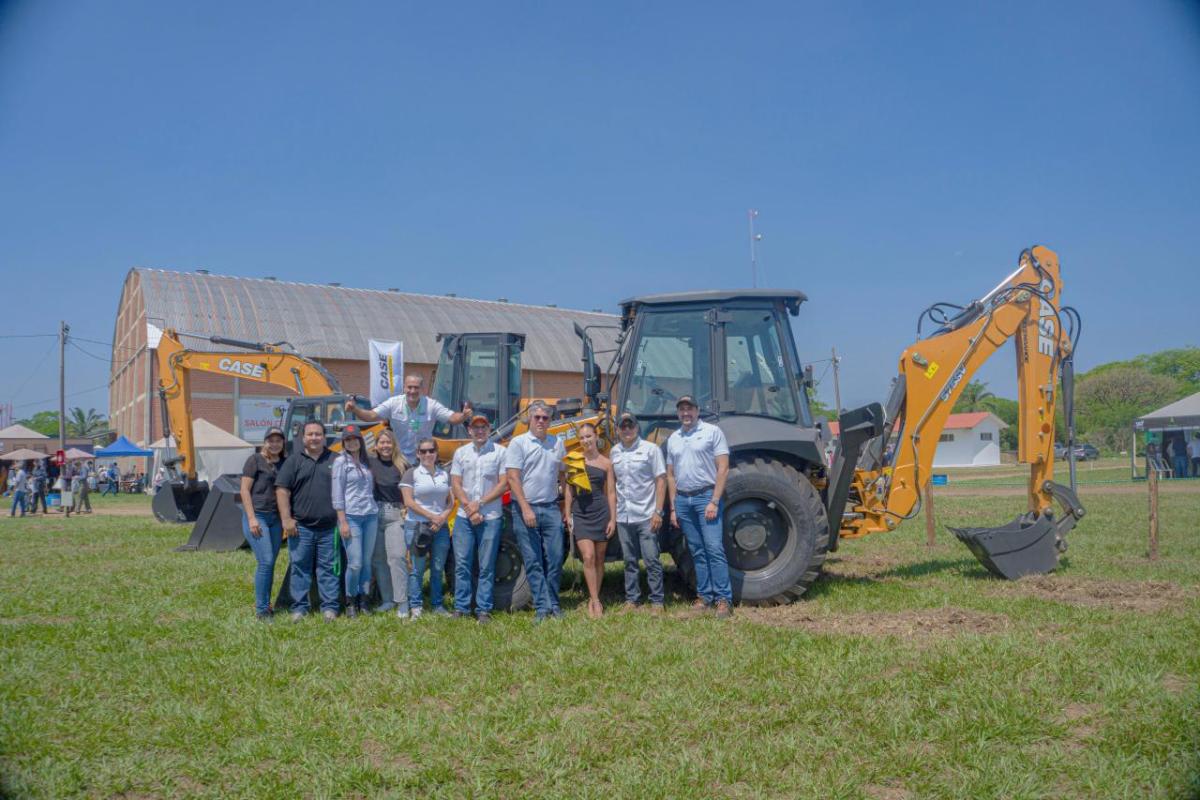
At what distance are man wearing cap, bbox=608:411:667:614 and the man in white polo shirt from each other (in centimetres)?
56

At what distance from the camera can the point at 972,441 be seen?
203ft

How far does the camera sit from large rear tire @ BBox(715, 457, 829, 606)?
25.7 ft

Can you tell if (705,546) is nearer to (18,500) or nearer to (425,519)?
(425,519)

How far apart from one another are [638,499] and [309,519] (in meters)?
2.89

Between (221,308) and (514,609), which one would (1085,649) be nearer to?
(514,609)

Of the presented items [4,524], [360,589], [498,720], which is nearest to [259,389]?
[4,524]

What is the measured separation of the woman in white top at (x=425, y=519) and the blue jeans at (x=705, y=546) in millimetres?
2074

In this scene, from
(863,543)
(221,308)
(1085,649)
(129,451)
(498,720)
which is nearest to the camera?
(498,720)

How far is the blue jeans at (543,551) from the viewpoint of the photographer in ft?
24.9

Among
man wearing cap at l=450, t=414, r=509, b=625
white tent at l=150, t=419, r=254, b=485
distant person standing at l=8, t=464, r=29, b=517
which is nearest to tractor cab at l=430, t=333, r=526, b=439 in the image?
man wearing cap at l=450, t=414, r=509, b=625

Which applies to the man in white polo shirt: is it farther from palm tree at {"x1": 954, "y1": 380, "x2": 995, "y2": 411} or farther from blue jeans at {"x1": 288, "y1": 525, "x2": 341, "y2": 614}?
palm tree at {"x1": 954, "y1": 380, "x2": 995, "y2": 411}

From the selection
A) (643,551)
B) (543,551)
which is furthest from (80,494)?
(643,551)

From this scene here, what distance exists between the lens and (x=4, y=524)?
19.6 m

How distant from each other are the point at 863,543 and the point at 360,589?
7864 millimetres
